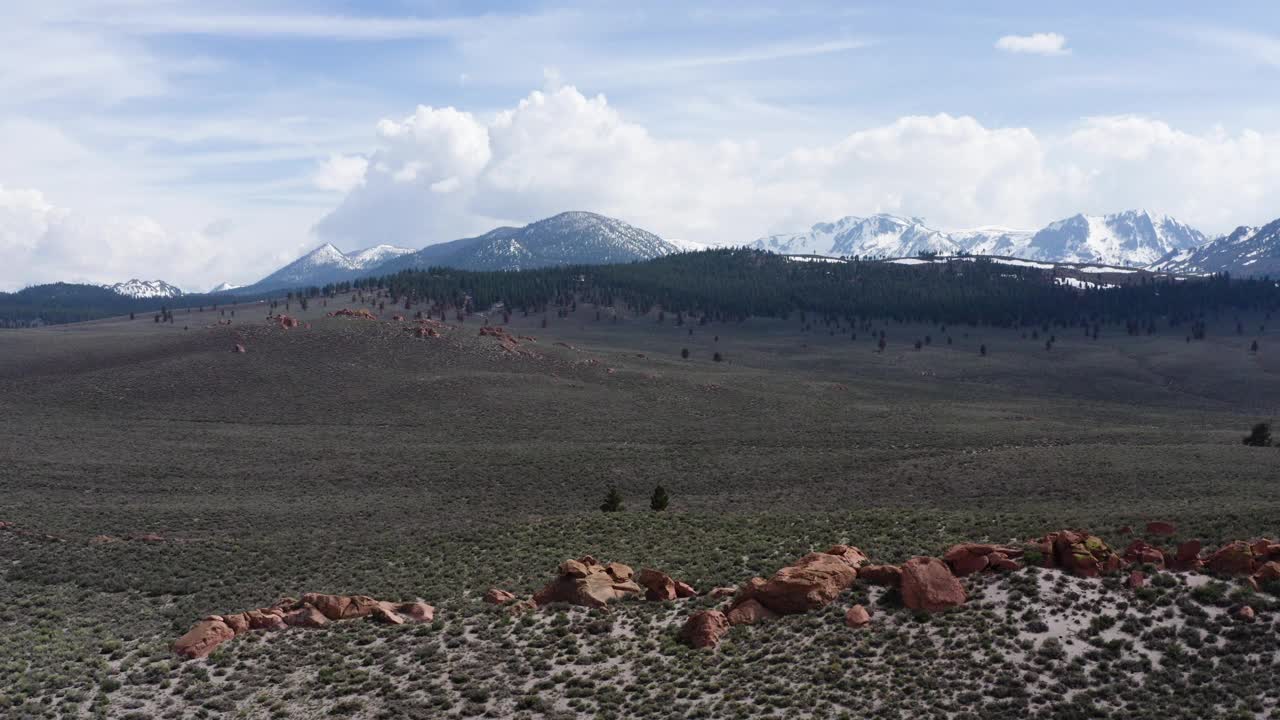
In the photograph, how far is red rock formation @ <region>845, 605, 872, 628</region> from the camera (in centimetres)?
2242

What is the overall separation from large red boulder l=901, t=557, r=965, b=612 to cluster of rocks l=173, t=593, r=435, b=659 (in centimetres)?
1476

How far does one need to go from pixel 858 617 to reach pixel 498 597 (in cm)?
1186

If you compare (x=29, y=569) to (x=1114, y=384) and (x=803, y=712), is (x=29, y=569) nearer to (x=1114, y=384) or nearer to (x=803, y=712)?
(x=803, y=712)

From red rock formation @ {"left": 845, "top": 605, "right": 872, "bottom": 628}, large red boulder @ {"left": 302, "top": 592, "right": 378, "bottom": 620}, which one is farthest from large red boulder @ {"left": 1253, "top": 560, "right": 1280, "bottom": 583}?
large red boulder @ {"left": 302, "top": 592, "right": 378, "bottom": 620}

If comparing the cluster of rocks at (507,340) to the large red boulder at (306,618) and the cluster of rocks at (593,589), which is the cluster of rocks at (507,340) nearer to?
the cluster of rocks at (593,589)

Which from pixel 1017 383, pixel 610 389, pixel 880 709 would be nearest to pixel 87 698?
pixel 880 709

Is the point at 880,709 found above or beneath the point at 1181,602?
beneath

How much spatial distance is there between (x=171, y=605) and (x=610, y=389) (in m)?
69.0

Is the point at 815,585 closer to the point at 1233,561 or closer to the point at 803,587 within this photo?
the point at 803,587

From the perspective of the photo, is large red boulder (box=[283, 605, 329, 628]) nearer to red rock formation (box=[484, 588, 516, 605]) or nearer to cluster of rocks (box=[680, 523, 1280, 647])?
red rock formation (box=[484, 588, 516, 605])

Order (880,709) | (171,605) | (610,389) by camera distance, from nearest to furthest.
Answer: (880,709), (171,605), (610,389)

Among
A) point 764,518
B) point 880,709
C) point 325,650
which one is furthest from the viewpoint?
point 764,518

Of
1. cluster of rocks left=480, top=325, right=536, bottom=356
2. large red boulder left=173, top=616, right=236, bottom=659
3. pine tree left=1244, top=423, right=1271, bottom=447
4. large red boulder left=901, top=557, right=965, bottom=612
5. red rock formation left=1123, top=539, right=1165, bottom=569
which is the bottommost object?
pine tree left=1244, top=423, right=1271, bottom=447

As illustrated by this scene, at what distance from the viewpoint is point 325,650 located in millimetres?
23953
